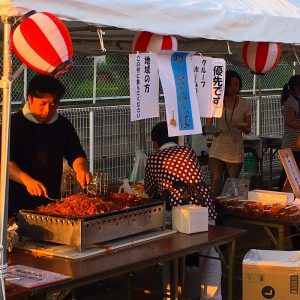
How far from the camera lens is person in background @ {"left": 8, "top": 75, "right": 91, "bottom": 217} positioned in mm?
4750

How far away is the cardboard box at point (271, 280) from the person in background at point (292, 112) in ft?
10.4

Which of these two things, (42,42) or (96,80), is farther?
(96,80)

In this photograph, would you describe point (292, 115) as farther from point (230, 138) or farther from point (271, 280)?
point (271, 280)

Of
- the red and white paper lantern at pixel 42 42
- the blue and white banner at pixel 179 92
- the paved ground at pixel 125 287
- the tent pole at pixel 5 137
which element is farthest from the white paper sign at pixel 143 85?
the paved ground at pixel 125 287

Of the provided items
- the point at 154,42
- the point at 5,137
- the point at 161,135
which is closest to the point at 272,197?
the point at 161,135

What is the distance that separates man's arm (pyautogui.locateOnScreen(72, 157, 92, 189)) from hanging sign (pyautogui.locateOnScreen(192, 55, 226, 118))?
0.98m

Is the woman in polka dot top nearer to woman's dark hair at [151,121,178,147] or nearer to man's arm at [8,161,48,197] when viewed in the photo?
woman's dark hair at [151,121,178,147]

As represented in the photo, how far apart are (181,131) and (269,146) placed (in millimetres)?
6055

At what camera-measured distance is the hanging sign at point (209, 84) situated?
520 centimetres

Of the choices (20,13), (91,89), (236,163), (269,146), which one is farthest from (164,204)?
(91,89)

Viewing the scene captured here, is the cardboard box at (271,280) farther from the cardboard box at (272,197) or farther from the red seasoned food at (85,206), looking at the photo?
the cardboard box at (272,197)

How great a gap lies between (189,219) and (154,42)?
4.36 ft

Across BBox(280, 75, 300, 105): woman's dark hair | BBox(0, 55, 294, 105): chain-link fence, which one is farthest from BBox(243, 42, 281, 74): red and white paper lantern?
BBox(0, 55, 294, 105): chain-link fence

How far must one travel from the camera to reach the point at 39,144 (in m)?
4.91
